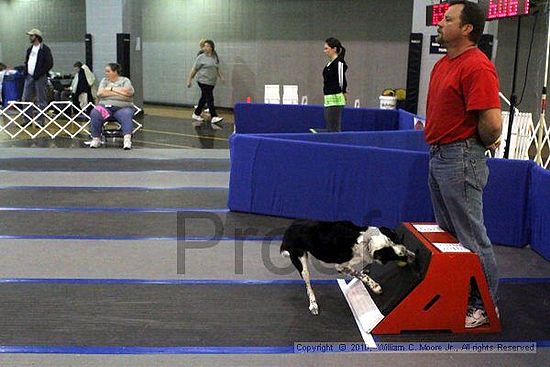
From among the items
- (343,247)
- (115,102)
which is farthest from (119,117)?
(343,247)

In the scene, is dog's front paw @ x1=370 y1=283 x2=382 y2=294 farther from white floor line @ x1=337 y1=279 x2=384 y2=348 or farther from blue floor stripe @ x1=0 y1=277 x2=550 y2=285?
blue floor stripe @ x1=0 y1=277 x2=550 y2=285

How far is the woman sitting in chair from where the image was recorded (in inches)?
386

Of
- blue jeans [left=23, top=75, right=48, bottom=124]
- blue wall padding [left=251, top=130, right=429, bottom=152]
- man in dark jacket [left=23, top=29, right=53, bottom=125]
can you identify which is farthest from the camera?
blue jeans [left=23, top=75, right=48, bottom=124]

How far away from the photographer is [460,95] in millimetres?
3254

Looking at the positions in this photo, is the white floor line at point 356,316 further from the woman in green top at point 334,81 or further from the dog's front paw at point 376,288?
the woman in green top at point 334,81

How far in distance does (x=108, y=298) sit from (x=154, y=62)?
15056 millimetres

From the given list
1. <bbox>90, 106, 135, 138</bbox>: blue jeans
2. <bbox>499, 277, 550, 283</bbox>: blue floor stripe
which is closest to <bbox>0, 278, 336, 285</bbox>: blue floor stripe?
<bbox>499, 277, 550, 283</bbox>: blue floor stripe

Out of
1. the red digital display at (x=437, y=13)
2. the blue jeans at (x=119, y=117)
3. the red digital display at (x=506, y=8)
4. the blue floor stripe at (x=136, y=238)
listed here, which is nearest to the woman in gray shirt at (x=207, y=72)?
the blue jeans at (x=119, y=117)

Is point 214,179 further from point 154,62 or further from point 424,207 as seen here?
point 154,62

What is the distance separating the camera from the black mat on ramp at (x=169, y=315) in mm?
3332

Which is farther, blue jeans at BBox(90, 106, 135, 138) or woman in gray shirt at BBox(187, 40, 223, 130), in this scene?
woman in gray shirt at BBox(187, 40, 223, 130)

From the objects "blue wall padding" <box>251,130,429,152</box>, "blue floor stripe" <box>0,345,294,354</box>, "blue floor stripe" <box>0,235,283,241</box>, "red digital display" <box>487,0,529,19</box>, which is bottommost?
"blue floor stripe" <box>0,345,294,354</box>

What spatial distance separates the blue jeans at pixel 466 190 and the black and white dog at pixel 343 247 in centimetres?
34

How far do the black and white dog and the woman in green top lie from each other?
491 cm
